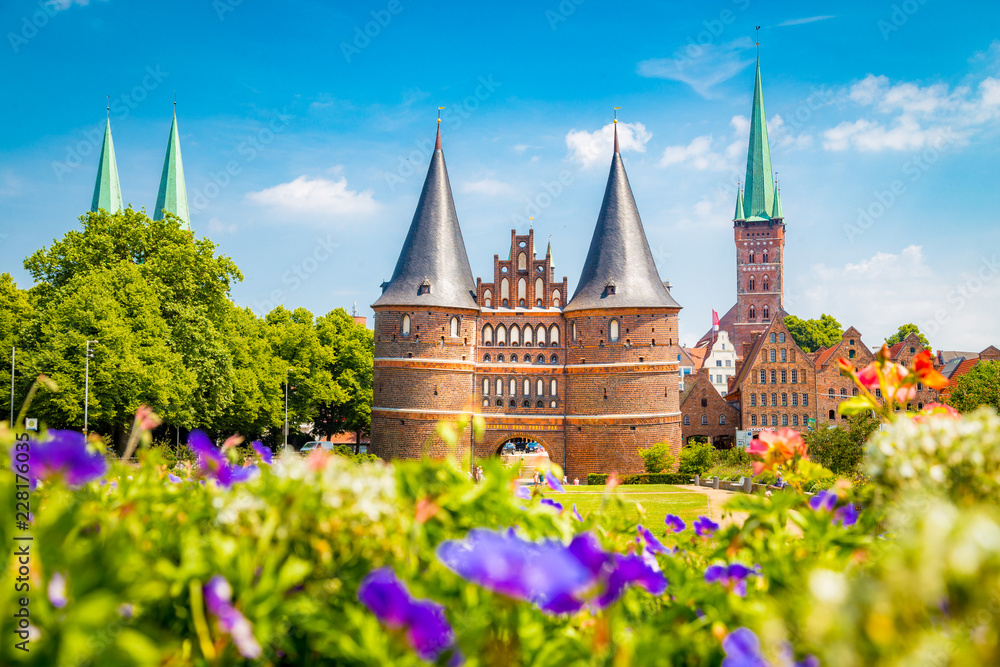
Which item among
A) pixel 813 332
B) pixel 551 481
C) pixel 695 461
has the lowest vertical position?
pixel 695 461

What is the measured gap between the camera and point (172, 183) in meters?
55.8

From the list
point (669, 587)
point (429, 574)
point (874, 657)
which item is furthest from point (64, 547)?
point (669, 587)

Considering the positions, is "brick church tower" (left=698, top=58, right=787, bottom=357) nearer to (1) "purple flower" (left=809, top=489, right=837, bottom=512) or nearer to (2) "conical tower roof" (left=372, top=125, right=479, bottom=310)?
(2) "conical tower roof" (left=372, top=125, right=479, bottom=310)

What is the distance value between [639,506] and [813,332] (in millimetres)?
72956

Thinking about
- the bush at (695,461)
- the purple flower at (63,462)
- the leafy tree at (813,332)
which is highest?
the leafy tree at (813,332)

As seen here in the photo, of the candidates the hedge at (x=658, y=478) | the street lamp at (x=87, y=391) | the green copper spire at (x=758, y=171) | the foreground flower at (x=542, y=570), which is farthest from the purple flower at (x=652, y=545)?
the green copper spire at (x=758, y=171)

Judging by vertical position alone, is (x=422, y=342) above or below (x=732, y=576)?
above

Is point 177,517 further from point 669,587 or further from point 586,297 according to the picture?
point 586,297

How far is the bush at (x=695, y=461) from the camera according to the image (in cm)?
3481

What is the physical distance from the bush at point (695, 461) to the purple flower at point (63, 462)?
34581 millimetres

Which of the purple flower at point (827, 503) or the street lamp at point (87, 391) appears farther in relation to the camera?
the street lamp at point (87, 391)

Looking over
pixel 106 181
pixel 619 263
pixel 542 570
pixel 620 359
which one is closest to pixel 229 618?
pixel 542 570

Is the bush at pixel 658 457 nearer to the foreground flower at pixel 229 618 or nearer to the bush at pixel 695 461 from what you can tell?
the bush at pixel 695 461

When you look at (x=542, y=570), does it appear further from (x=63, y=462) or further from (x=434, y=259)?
(x=434, y=259)
